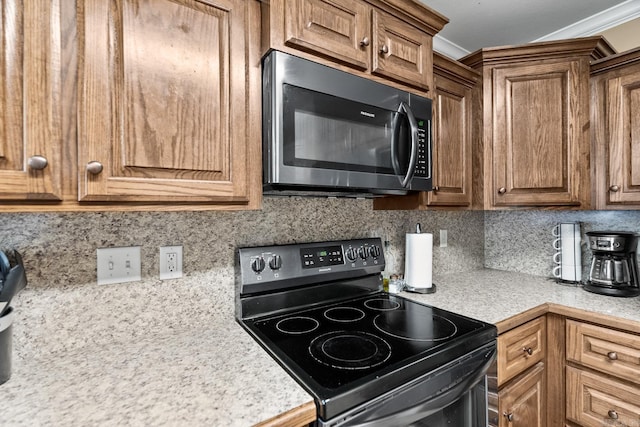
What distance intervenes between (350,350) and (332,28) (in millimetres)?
1106

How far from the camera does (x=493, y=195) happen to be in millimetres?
1739

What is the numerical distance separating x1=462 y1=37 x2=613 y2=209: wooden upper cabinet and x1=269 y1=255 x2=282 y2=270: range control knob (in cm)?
120

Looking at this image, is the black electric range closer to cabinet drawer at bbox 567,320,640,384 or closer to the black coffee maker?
cabinet drawer at bbox 567,320,640,384

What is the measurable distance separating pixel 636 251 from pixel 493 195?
2.70ft

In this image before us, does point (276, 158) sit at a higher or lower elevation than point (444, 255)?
higher

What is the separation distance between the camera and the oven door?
2.61ft

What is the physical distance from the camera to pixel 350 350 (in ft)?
3.23

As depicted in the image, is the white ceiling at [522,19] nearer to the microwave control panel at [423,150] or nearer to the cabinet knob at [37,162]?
the microwave control panel at [423,150]

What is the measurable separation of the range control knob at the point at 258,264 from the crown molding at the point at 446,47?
1789 mm

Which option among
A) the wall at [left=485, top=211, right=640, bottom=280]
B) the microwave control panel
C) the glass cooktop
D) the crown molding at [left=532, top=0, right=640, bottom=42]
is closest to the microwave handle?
the microwave control panel

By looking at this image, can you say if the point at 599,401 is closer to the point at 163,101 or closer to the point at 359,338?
the point at 359,338

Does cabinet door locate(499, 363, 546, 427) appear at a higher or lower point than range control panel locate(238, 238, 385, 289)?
lower

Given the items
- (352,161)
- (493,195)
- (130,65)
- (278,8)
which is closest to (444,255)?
(493,195)

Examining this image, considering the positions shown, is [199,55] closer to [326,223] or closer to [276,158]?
[276,158]
